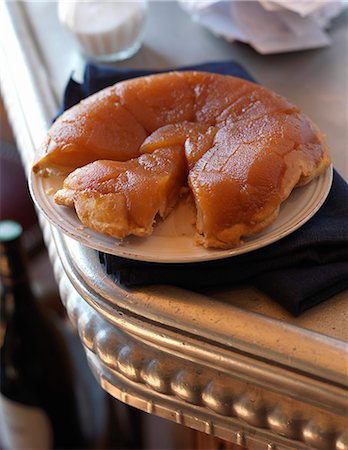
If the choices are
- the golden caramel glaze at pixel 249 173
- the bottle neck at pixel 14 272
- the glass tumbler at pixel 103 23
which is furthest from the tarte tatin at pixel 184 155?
the bottle neck at pixel 14 272

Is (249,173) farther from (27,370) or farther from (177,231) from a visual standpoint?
(27,370)

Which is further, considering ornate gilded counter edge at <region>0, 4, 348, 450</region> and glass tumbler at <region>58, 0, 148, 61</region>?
glass tumbler at <region>58, 0, 148, 61</region>

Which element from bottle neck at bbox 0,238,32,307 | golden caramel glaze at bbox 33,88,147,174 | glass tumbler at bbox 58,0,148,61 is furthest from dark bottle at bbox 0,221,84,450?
golden caramel glaze at bbox 33,88,147,174

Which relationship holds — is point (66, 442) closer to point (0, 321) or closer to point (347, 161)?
point (0, 321)

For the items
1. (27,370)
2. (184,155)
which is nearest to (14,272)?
(27,370)

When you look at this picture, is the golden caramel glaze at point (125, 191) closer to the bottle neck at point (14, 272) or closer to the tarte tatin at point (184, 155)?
the tarte tatin at point (184, 155)

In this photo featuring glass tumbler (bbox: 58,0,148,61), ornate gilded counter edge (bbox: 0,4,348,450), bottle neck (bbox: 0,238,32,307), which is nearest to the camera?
ornate gilded counter edge (bbox: 0,4,348,450)

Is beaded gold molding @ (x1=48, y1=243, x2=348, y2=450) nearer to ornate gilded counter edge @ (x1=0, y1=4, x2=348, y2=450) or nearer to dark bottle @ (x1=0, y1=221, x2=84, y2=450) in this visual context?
ornate gilded counter edge @ (x1=0, y1=4, x2=348, y2=450)
